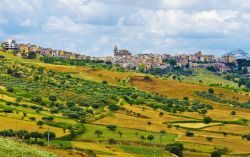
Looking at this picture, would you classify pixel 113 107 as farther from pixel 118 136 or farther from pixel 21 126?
pixel 21 126

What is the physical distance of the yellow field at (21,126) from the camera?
114 m

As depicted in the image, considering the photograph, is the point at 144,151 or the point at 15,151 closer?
the point at 15,151

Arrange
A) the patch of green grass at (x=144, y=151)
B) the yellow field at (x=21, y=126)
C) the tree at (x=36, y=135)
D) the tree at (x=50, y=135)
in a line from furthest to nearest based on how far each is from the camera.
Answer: the yellow field at (x=21, y=126), the tree at (x=50, y=135), the tree at (x=36, y=135), the patch of green grass at (x=144, y=151)

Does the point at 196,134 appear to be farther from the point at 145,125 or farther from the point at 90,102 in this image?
the point at 90,102

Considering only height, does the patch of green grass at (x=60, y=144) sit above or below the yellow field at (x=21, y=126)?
below

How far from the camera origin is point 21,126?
380 ft

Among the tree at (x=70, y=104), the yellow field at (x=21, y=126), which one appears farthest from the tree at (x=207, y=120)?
the yellow field at (x=21, y=126)

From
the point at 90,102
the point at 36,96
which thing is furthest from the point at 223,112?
the point at 36,96

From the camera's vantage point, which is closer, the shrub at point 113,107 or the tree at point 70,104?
the shrub at point 113,107

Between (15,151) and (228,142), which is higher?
(15,151)

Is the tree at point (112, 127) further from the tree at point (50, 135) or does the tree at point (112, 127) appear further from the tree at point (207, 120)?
Answer: the tree at point (207, 120)

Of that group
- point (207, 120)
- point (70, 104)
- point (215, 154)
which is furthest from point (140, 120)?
point (215, 154)

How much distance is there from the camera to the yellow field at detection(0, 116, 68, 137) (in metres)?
114

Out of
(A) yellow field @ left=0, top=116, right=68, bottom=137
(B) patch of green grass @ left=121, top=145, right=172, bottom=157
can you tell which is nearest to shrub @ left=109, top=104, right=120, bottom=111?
(A) yellow field @ left=0, top=116, right=68, bottom=137
